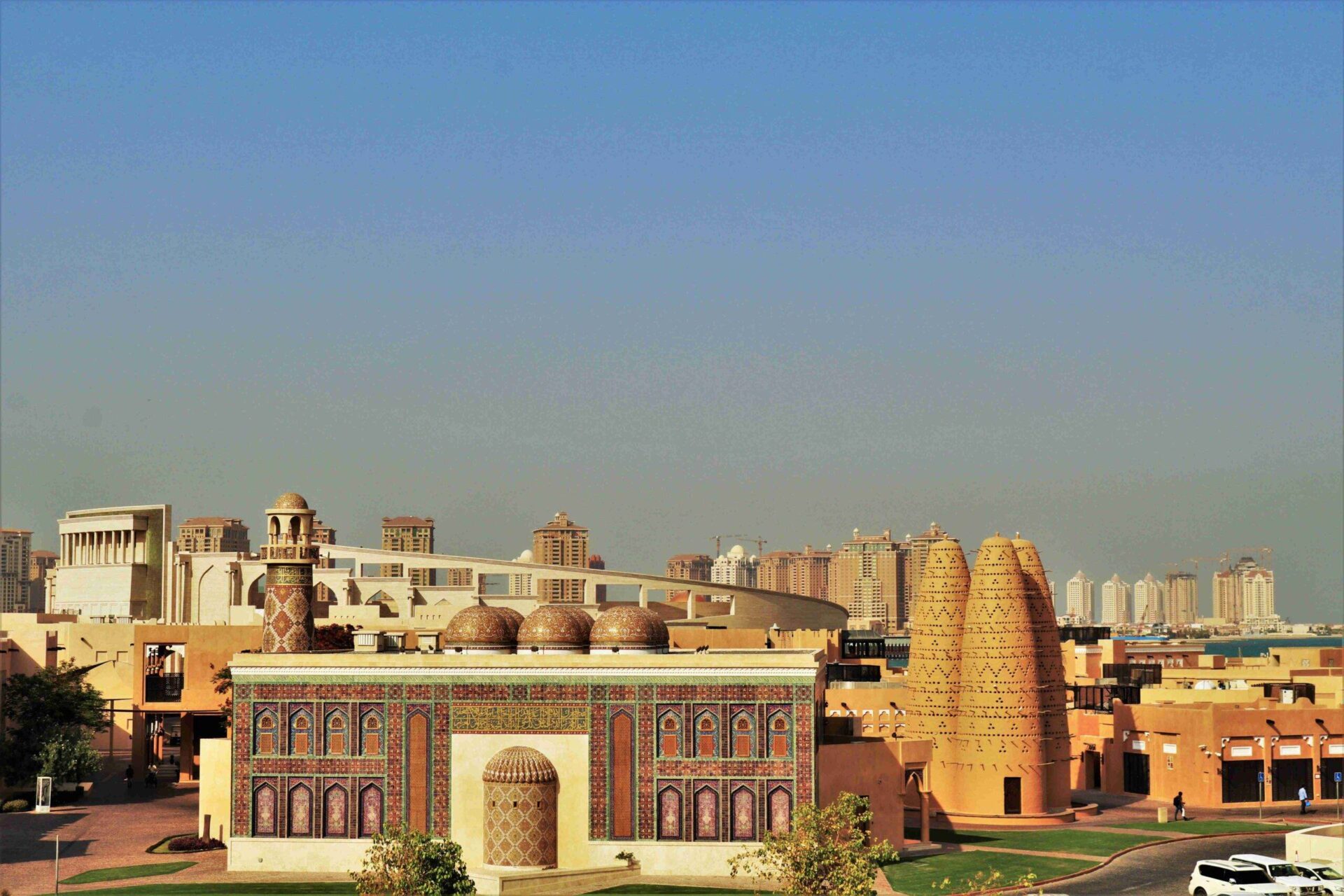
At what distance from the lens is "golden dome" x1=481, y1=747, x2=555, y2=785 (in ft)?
159

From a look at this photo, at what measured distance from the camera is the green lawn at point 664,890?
45.7 metres

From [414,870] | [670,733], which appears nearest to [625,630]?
[670,733]

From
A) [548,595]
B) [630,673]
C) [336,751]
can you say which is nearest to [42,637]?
[336,751]

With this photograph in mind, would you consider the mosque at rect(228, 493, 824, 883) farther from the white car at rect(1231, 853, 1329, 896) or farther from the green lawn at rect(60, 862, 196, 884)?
the white car at rect(1231, 853, 1329, 896)

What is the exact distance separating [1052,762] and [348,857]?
25278 mm

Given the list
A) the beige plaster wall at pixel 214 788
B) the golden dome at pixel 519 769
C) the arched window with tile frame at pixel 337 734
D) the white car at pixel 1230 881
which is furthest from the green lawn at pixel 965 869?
the beige plaster wall at pixel 214 788

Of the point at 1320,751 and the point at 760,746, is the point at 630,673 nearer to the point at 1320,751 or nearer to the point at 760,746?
the point at 760,746

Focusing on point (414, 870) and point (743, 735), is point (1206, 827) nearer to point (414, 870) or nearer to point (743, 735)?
point (743, 735)

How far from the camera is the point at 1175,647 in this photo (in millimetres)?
116875

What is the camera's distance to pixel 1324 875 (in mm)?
42750

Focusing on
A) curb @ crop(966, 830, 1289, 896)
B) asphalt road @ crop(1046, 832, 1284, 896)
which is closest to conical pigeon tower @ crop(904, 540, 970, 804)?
curb @ crop(966, 830, 1289, 896)

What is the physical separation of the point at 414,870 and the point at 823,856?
30.9 ft

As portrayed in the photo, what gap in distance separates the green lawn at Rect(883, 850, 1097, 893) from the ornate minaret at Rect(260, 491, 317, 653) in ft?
66.5

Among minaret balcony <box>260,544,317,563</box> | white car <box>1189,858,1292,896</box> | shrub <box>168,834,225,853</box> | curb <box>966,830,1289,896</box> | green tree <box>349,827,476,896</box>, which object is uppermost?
minaret balcony <box>260,544,317,563</box>
